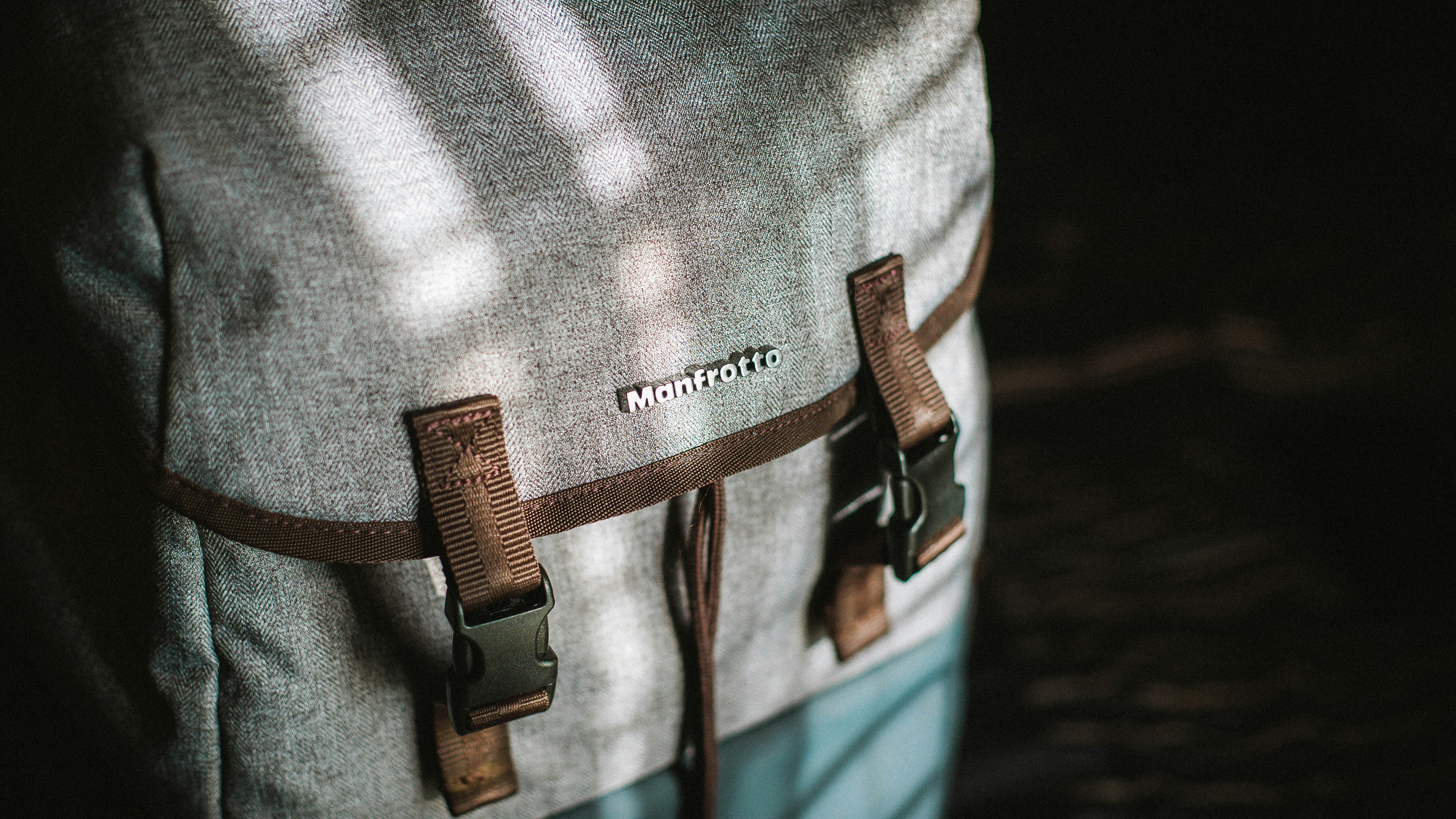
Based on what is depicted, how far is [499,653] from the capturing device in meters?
0.41

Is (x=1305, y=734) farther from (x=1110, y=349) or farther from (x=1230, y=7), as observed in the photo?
(x=1230, y=7)

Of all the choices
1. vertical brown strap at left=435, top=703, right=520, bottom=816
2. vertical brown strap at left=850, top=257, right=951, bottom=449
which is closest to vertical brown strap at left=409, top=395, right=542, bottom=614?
vertical brown strap at left=435, top=703, right=520, bottom=816

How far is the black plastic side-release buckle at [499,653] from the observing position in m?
0.40

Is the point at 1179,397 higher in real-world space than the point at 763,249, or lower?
lower

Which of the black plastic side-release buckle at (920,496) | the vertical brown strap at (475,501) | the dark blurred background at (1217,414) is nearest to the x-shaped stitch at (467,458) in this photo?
the vertical brown strap at (475,501)

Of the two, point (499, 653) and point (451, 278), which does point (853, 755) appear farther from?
point (451, 278)

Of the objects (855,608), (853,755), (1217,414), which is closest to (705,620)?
(855,608)

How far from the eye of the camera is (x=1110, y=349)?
141 centimetres

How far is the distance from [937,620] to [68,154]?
61 cm

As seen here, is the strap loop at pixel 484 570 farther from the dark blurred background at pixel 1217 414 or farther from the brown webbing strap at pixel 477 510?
the dark blurred background at pixel 1217 414

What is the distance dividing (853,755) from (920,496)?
10.2 inches

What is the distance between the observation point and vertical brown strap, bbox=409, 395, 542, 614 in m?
0.38

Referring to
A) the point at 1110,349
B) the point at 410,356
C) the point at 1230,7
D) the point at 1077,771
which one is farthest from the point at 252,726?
the point at 1230,7

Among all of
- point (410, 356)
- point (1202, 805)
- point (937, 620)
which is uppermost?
point (410, 356)
